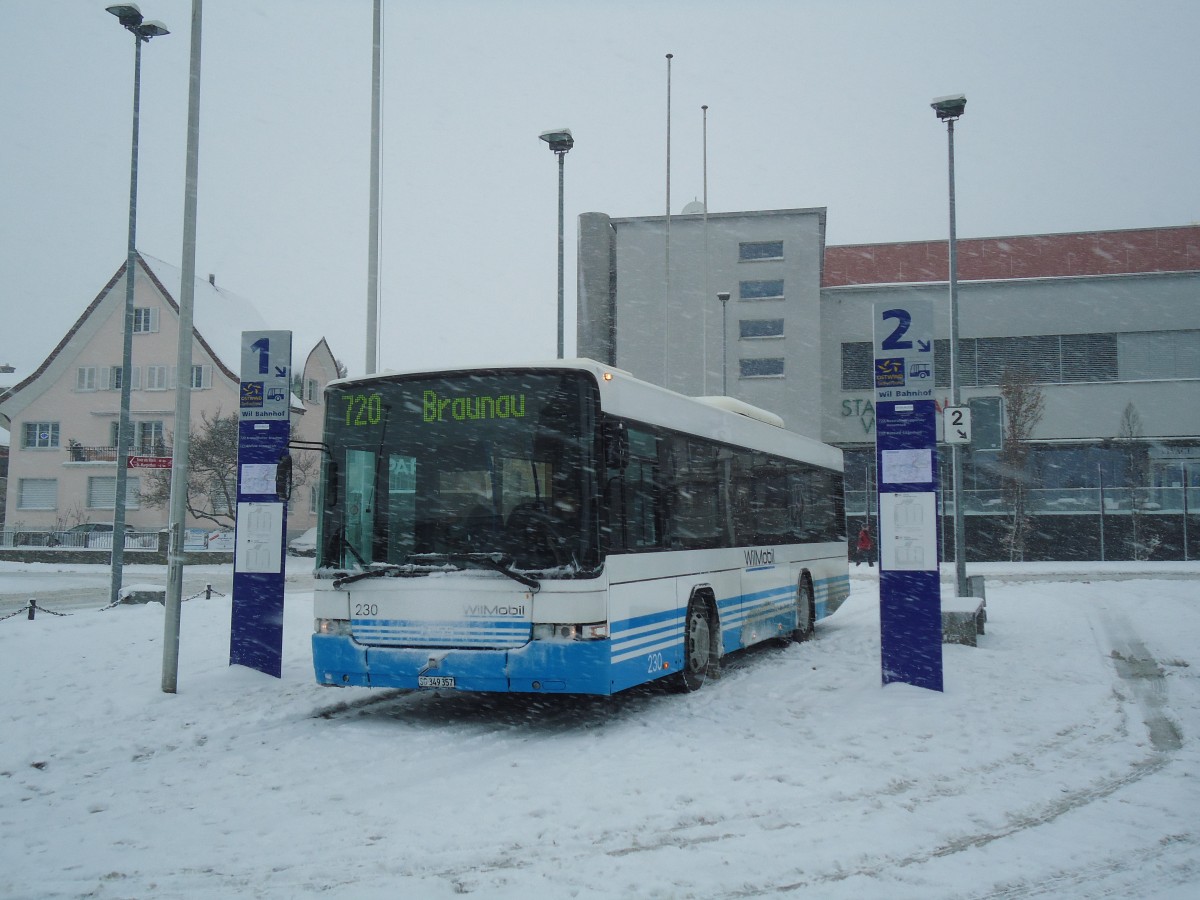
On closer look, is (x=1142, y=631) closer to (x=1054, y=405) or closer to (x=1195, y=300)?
(x=1054, y=405)

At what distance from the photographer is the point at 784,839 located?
591 centimetres

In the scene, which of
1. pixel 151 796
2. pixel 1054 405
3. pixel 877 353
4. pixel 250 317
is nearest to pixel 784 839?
pixel 151 796

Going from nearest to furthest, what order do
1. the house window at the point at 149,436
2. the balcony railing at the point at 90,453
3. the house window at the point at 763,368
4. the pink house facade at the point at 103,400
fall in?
the house window at the point at 763,368
the house window at the point at 149,436
the pink house facade at the point at 103,400
the balcony railing at the point at 90,453

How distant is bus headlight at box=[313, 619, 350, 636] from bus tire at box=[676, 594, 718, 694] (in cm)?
325

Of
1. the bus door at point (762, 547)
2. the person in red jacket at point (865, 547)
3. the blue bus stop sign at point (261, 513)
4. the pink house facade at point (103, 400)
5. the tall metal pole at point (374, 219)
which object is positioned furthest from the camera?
the pink house facade at point (103, 400)

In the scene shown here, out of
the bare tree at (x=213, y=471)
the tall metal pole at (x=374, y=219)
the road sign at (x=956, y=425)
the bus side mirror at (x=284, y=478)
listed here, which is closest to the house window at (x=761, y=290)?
the bare tree at (x=213, y=471)

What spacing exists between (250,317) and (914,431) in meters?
50.0

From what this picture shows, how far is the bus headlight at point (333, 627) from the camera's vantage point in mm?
9391

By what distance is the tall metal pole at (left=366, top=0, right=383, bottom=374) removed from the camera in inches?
661

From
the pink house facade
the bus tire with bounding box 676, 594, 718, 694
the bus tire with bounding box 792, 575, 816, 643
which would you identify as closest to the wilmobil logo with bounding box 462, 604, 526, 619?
the bus tire with bounding box 676, 594, 718, 694

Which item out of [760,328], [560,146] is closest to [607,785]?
[560,146]

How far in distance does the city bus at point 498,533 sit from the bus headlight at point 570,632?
13 mm

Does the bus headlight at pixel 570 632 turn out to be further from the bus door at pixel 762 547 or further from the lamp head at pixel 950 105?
the lamp head at pixel 950 105

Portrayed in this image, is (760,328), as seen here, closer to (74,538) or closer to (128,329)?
(74,538)
